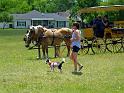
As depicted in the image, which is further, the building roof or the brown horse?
the building roof

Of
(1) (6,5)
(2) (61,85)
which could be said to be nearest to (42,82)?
(2) (61,85)

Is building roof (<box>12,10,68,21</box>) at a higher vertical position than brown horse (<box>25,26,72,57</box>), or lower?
lower

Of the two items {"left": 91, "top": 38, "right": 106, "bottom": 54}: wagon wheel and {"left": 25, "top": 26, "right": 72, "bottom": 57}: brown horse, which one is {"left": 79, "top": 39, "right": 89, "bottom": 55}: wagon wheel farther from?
Result: {"left": 25, "top": 26, "right": 72, "bottom": 57}: brown horse

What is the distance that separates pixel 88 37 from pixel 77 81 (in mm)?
13385

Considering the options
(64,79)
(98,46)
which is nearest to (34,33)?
(98,46)

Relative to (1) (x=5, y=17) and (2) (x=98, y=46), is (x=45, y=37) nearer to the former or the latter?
(2) (x=98, y=46)

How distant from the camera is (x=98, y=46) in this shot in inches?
1033

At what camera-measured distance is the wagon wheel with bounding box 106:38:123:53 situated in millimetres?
26703

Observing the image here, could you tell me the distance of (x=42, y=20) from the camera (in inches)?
5049

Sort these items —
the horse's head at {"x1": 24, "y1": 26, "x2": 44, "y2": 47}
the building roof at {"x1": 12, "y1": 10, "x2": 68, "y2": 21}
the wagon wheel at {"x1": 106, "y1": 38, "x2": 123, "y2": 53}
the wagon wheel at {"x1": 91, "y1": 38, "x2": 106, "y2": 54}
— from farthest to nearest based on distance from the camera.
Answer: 1. the building roof at {"x1": 12, "y1": 10, "x2": 68, "y2": 21}
2. the wagon wheel at {"x1": 106, "y1": 38, "x2": 123, "y2": 53}
3. the wagon wheel at {"x1": 91, "y1": 38, "x2": 106, "y2": 54}
4. the horse's head at {"x1": 24, "y1": 26, "x2": 44, "y2": 47}

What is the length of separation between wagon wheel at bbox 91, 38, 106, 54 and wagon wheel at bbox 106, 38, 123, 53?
32 centimetres

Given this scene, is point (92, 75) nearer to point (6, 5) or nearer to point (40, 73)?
point (40, 73)

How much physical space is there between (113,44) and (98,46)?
118 centimetres

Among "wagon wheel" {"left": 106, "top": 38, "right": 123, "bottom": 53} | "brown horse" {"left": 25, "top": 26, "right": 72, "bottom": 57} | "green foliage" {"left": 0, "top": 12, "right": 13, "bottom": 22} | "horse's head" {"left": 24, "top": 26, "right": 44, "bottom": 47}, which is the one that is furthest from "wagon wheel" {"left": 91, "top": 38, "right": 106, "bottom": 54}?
"green foliage" {"left": 0, "top": 12, "right": 13, "bottom": 22}
